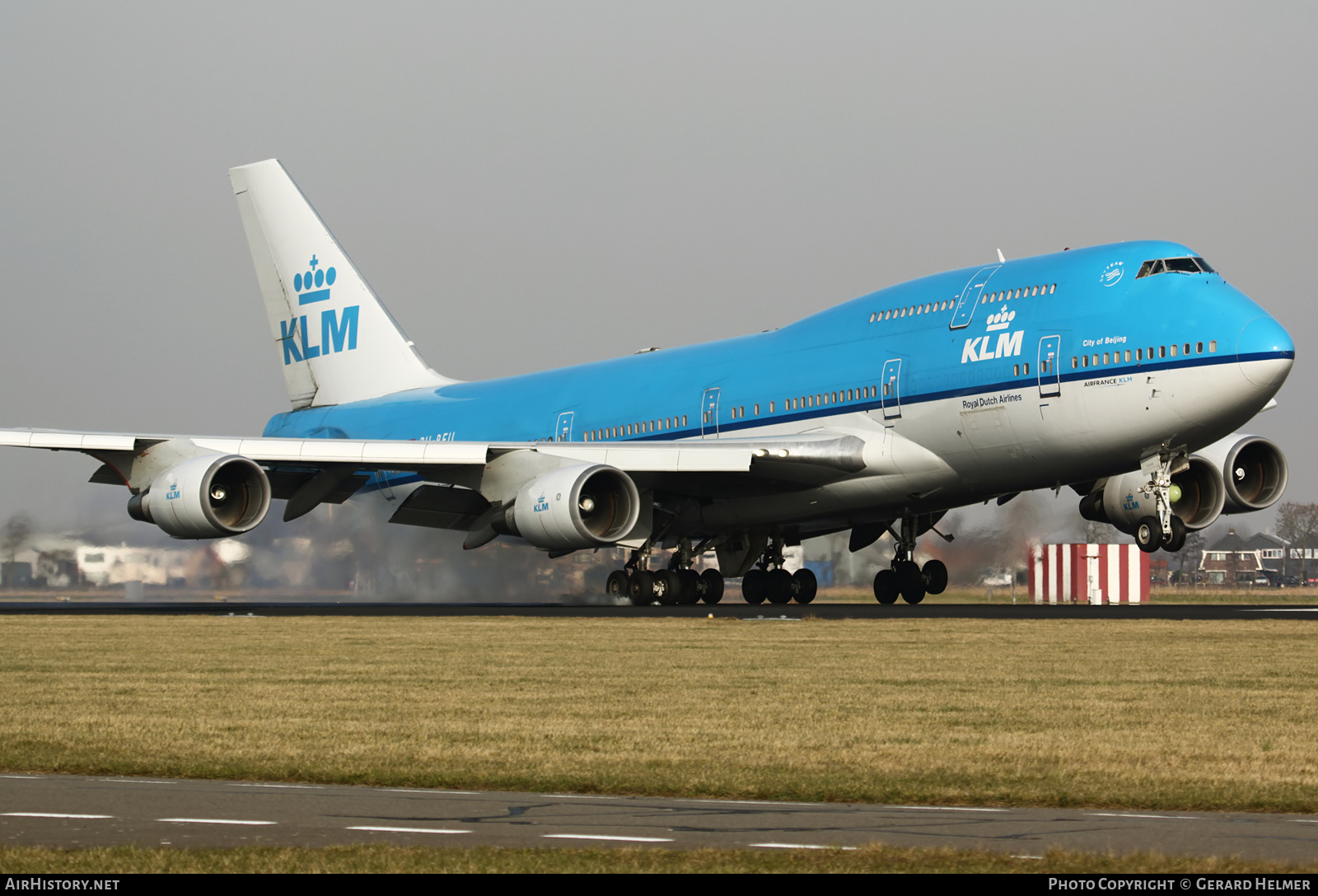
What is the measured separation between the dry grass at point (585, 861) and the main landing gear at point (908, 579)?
32.1 meters

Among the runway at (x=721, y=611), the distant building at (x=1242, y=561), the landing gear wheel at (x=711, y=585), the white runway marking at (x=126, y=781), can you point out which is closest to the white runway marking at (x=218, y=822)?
the white runway marking at (x=126, y=781)

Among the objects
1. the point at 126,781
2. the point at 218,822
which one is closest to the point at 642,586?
the point at 126,781

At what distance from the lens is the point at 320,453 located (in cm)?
3566

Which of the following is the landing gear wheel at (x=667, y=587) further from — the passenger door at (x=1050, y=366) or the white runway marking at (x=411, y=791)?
the white runway marking at (x=411, y=791)

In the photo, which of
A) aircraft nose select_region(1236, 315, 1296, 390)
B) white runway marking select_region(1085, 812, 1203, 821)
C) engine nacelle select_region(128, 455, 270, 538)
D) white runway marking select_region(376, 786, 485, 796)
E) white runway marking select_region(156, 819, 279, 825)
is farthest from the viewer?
engine nacelle select_region(128, 455, 270, 538)

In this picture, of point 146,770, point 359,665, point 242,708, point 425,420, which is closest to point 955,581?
point 425,420

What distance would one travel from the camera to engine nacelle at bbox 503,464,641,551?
32594mm

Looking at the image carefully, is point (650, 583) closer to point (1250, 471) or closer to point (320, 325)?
point (1250, 471)

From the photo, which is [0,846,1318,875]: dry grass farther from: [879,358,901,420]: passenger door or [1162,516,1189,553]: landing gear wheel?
[879,358,901,420]: passenger door

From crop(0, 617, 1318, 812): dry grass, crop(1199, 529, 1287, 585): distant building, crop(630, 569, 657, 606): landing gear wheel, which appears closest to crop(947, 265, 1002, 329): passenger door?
crop(630, 569, 657, 606): landing gear wheel

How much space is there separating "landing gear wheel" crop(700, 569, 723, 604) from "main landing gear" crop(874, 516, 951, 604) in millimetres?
3773

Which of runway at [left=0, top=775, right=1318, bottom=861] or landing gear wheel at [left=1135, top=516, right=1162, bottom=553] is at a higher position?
landing gear wheel at [left=1135, top=516, right=1162, bottom=553]

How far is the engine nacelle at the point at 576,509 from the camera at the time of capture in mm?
32594

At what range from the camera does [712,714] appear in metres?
14.1
